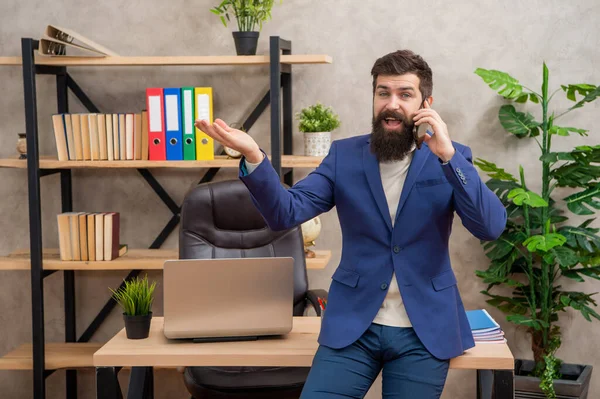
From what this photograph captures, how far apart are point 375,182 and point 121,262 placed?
166 cm

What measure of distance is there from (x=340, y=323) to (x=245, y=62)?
1.62 m

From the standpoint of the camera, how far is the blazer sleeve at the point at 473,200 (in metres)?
1.95

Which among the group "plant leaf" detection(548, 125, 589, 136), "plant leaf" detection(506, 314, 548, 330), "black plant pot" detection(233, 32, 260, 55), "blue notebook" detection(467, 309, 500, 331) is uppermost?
"black plant pot" detection(233, 32, 260, 55)

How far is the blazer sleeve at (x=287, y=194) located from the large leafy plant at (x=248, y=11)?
1.39m

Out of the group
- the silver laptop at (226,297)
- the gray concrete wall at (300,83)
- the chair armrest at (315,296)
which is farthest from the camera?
the gray concrete wall at (300,83)

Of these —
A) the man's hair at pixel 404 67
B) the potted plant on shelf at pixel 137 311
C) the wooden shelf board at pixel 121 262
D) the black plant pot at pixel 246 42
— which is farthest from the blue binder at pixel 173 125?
the man's hair at pixel 404 67

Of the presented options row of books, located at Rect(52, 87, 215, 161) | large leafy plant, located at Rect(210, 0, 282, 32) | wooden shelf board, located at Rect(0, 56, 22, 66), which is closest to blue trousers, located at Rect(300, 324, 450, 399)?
row of books, located at Rect(52, 87, 215, 161)

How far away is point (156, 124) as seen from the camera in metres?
3.44

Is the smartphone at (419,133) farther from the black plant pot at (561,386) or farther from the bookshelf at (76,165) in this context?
the black plant pot at (561,386)

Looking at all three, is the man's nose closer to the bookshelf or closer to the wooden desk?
the wooden desk

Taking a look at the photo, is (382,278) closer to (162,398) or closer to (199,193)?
(199,193)

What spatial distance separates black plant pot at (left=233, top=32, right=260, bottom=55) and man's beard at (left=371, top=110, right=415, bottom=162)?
1.45m

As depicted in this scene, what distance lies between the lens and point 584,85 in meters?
3.28

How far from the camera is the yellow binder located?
3426 millimetres
